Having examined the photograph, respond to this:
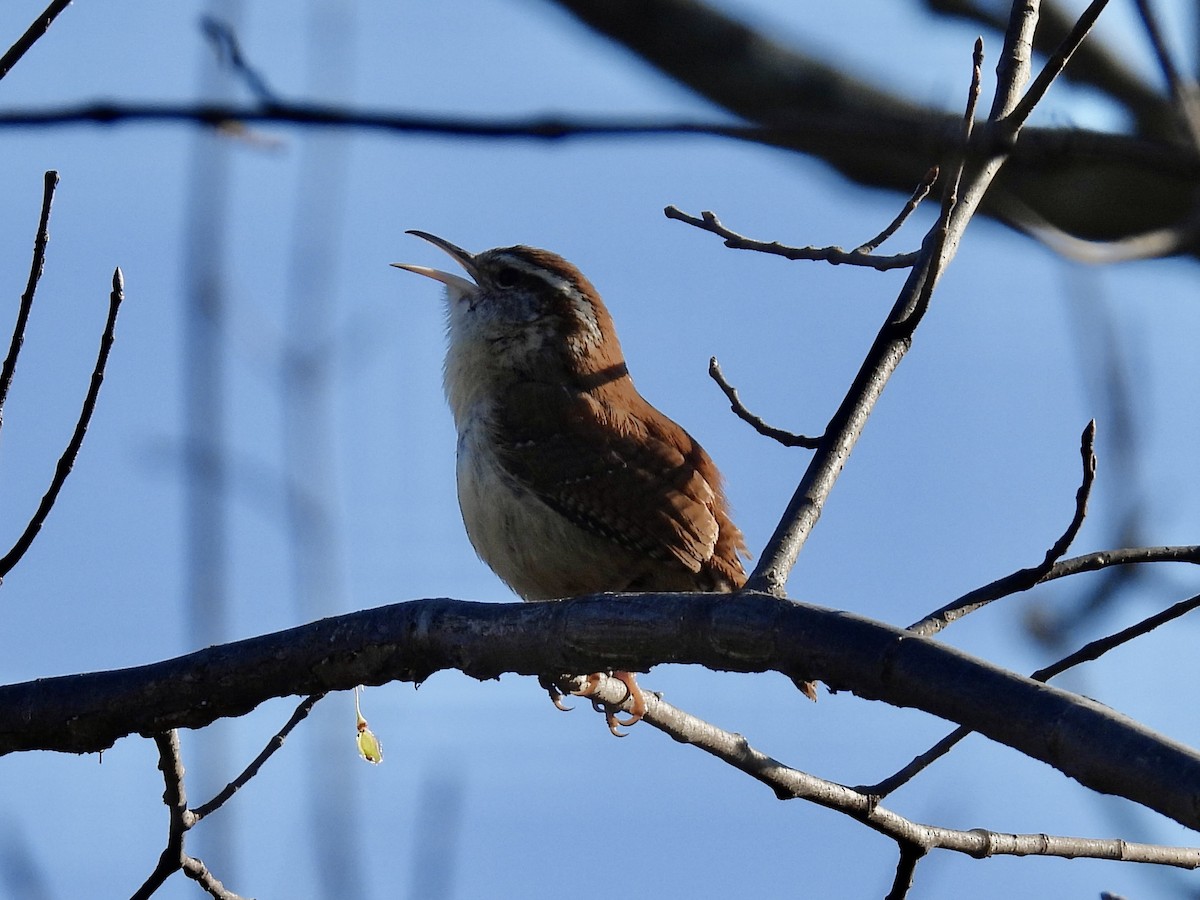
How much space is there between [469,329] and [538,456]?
3.55 feet

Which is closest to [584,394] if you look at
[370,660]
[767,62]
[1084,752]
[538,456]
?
Result: [538,456]

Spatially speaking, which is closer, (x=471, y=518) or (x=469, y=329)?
(x=471, y=518)

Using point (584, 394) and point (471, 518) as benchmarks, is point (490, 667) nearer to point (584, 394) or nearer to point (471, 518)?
point (471, 518)

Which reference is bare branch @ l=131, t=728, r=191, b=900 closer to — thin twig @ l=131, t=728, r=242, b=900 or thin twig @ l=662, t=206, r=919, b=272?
thin twig @ l=131, t=728, r=242, b=900

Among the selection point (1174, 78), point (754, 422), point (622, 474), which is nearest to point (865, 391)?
point (754, 422)

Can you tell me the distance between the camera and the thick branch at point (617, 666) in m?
2.03

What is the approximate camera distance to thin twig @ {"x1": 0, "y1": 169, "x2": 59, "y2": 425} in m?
2.45

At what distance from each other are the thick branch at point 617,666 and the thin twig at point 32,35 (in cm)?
136

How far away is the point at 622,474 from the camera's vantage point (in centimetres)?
489

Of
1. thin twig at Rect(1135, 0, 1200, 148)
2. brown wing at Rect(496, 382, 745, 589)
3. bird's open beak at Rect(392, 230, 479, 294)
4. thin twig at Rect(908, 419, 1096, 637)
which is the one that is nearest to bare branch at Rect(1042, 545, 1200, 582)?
thin twig at Rect(908, 419, 1096, 637)

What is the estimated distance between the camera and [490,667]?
117 inches

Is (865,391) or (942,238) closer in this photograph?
(942,238)

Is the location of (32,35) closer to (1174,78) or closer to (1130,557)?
(1174,78)

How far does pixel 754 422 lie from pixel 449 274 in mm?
2777
